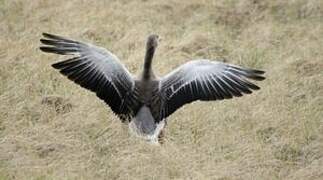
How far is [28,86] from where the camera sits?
276 inches

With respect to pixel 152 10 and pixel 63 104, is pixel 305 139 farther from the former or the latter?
pixel 152 10

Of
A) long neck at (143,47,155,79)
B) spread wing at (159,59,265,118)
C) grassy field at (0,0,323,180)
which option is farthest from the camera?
long neck at (143,47,155,79)

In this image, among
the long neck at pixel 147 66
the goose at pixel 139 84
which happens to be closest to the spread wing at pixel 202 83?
the goose at pixel 139 84

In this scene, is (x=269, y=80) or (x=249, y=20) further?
(x=249, y=20)

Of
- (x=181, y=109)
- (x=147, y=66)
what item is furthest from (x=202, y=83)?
(x=181, y=109)

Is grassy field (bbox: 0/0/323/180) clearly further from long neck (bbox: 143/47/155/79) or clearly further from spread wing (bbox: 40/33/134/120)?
long neck (bbox: 143/47/155/79)

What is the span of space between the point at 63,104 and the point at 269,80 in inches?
82.8

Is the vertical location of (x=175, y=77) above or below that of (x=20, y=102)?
above

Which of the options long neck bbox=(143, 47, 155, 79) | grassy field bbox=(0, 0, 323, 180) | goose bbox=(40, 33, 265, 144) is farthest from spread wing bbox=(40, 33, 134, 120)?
grassy field bbox=(0, 0, 323, 180)

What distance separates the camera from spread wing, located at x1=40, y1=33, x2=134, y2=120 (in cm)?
612

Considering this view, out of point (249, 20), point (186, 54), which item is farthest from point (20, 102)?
point (249, 20)

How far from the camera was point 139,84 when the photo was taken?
20.5ft

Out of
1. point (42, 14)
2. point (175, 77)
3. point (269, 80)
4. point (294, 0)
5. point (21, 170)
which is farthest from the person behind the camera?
point (294, 0)

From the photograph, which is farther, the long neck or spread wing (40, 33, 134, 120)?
the long neck
